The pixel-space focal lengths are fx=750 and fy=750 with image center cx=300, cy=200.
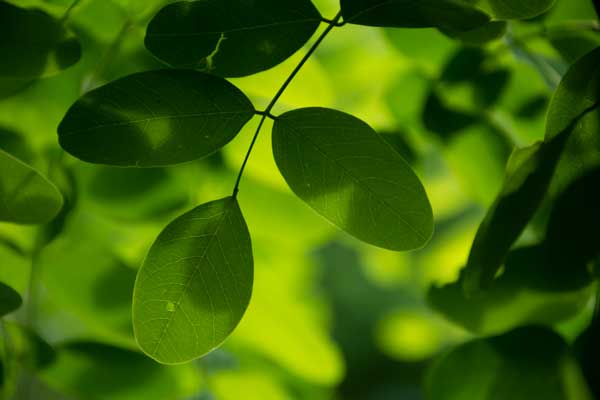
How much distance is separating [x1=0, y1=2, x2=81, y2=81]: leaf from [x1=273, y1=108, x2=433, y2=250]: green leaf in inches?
7.9

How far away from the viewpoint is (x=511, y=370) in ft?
2.15

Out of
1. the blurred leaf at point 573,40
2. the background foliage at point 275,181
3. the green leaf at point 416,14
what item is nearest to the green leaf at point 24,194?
the background foliage at point 275,181

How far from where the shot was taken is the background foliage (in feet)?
1.73

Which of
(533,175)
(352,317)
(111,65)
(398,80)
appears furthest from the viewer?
(352,317)

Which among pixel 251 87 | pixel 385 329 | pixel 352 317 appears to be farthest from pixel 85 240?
pixel 352 317

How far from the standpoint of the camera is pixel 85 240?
2.53ft

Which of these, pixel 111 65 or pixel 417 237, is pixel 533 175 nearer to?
pixel 417 237

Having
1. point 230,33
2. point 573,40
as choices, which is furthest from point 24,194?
point 573,40

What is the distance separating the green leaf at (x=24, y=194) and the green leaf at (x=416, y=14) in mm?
251

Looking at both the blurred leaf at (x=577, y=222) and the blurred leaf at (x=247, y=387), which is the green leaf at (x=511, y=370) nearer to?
the blurred leaf at (x=577, y=222)

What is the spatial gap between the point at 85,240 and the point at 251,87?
9.5 inches

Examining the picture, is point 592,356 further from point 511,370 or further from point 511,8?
point 511,8

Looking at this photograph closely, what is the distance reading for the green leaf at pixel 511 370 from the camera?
2.07 ft

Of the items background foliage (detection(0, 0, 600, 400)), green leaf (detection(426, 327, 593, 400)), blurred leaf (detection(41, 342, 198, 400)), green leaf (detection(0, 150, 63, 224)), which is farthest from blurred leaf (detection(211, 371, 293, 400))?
green leaf (detection(0, 150, 63, 224))
